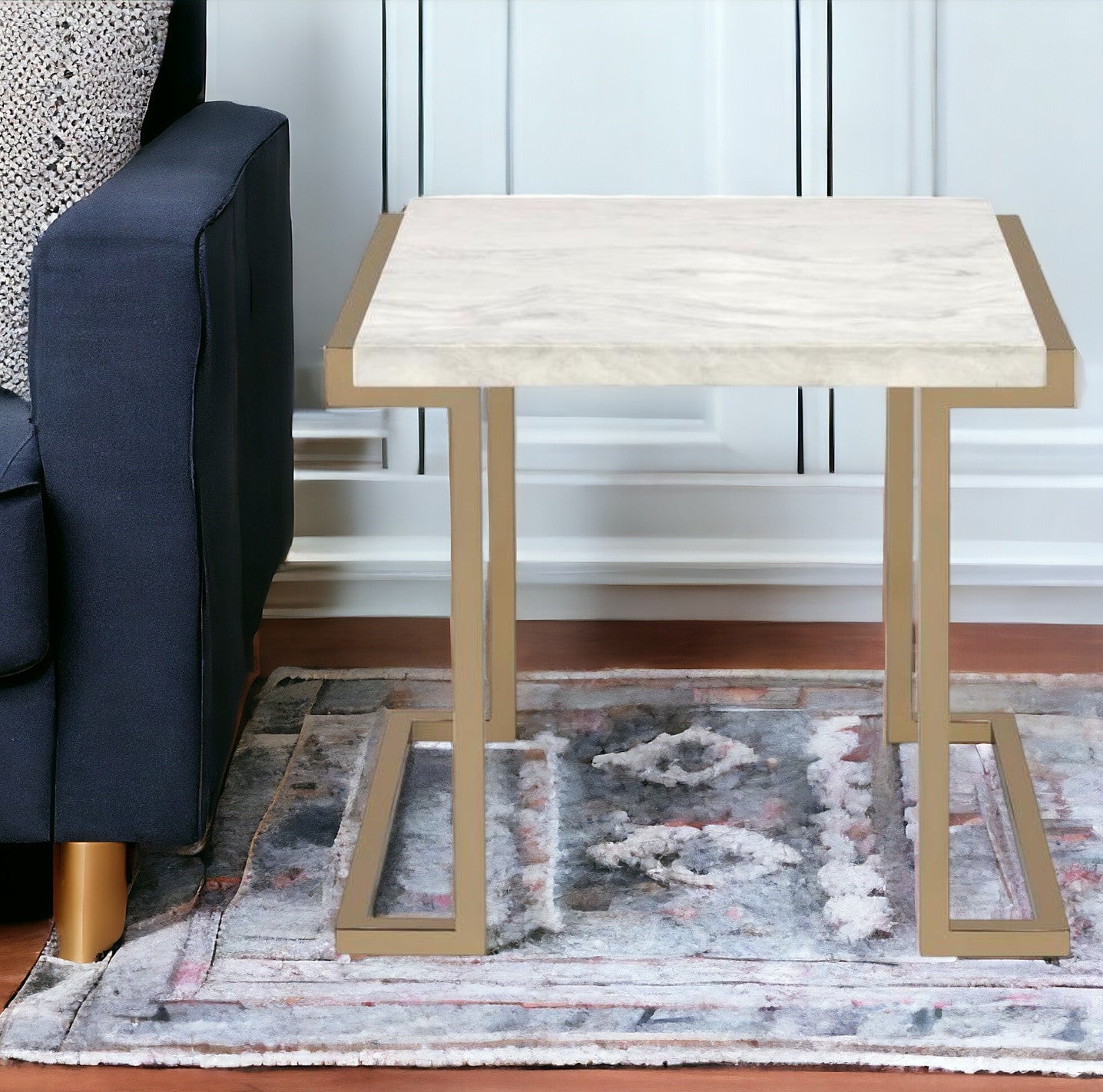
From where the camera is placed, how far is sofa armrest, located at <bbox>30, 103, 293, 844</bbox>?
3.61 ft

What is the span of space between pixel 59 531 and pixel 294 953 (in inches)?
15.8

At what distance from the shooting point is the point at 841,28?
1.88 m

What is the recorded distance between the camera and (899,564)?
155 cm

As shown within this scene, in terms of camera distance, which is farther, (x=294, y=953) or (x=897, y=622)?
(x=897, y=622)

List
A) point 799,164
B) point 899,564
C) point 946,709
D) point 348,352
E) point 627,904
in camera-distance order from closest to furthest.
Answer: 1. point 348,352
2. point 946,709
3. point 627,904
4. point 899,564
5. point 799,164

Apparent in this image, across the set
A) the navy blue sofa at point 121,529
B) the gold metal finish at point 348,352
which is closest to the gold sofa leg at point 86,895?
the navy blue sofa at point 121,529

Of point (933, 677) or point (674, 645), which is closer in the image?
point (933, 677)

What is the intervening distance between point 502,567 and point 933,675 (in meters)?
0.55

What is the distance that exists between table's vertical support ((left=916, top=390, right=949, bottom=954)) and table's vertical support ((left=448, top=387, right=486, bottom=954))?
1.13 feet

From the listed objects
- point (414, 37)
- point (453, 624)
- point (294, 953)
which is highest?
point (414, 37)

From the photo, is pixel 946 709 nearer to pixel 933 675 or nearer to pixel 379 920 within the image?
pixel 933 675

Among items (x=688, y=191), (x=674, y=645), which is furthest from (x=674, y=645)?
(x=688, y=191)

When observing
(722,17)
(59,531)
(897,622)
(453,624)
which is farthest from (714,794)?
(722,17)

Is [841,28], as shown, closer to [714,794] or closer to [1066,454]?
[1066,454]
